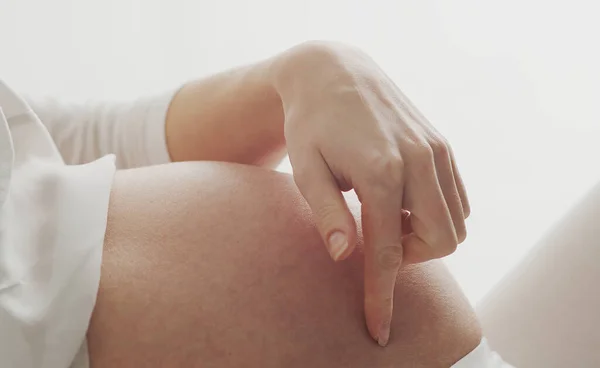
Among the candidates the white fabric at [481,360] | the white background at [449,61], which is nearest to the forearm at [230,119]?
the white fabric at [481,360]

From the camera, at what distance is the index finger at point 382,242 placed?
22.9 inches

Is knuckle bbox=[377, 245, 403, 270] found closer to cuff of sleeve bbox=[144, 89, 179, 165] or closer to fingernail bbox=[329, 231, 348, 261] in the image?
fingernail bbox=[329, 231, 348, 261]

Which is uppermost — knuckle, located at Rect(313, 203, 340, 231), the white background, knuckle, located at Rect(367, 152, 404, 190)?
knuckle, located at Rect(367, 152, 404, 190)

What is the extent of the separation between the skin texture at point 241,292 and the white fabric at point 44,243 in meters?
0.03

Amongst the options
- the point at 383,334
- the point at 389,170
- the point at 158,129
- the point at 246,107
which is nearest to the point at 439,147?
the point at 389,170

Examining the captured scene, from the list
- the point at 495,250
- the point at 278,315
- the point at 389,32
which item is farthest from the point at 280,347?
the point at 389,32

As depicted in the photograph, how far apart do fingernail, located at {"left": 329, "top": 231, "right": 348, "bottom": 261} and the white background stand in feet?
3.15

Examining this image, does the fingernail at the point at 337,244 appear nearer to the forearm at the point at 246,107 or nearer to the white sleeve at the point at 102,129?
the forearm at the point at 246,107

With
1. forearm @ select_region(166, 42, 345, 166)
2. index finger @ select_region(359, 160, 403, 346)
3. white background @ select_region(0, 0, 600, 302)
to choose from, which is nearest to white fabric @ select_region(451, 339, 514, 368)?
index finger @ select_region(359, 160, 403, 346)

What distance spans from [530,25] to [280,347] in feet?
4.36

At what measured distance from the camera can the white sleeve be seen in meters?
1.00

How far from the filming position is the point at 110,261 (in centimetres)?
62

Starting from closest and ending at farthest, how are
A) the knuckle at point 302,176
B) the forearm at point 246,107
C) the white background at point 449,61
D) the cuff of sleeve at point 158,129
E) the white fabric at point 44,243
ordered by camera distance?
the white fabric at point 44,243, the knuckle at point 302,176, the forearm at point 246,107, the cuff of sleeve at point 158,129, the white background at point 449,61

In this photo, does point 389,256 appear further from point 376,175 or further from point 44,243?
point 44,243
